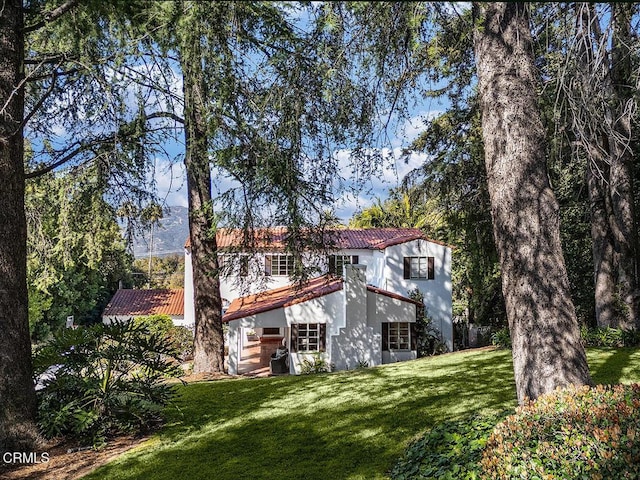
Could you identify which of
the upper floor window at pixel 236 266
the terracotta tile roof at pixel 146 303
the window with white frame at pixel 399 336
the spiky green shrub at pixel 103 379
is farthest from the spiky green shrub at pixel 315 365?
the terracotta tile roof at pixel 146 303

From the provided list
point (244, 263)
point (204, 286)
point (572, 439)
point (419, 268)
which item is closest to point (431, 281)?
point (419, 268)

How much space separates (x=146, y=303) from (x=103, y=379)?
2738cm

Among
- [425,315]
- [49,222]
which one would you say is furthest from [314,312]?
[49,222]

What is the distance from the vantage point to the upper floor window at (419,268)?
77.4ft

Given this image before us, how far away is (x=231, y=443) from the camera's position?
6488 millimetres

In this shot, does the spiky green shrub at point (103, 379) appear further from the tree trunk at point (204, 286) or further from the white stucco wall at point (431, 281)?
the white stucco wall at point (431, 281)

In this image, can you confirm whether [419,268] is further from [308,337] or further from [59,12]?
[59,12]

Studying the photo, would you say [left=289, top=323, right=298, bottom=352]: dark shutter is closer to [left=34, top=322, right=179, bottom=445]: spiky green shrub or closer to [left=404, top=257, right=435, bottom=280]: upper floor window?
[left=404, top=257, right=435, bottom=280]: upper floor window

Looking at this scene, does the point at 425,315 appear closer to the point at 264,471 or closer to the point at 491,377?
the point at 491,377

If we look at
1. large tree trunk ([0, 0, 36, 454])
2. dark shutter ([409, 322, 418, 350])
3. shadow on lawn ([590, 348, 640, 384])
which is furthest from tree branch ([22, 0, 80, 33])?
dark shutter ([409, 322, 418, 350])

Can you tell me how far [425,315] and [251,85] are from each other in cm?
1775

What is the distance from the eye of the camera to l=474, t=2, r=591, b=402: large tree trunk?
4648 millimetres

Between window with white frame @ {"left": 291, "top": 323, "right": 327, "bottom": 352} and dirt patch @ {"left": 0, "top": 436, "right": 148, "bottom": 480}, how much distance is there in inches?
432

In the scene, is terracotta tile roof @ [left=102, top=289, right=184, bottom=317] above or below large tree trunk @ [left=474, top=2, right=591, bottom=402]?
below
